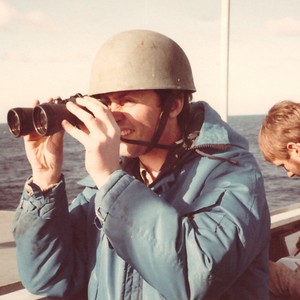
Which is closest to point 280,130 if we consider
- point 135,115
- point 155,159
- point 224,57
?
point 155,159

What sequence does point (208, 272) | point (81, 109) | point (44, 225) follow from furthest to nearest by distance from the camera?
point (44, 225), point (81, 109), point (208, 272)

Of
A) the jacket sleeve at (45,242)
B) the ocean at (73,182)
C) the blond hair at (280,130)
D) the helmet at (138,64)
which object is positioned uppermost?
the helmet at (138,64)

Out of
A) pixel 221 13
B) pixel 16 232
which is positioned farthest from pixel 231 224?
pixel 221 13

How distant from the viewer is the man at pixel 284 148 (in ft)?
10.2

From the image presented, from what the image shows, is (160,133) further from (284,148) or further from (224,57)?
(224,57)

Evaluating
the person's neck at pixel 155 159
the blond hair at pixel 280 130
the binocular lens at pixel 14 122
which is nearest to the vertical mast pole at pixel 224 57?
the blond hair at pixel 280 130

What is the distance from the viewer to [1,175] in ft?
224

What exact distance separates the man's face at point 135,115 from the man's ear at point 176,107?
0.08 meters

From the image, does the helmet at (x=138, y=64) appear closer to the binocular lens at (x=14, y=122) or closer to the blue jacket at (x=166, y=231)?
the blue jacket at (x=166, y=231)

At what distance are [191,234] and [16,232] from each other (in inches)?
35.4

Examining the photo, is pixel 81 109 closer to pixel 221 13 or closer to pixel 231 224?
pixel 231 224

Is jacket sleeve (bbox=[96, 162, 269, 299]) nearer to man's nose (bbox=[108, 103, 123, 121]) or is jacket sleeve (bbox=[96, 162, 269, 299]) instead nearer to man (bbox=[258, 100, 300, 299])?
man's nose (bbox=[108, 103, 123, 121])

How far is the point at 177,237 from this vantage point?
1.72 metres

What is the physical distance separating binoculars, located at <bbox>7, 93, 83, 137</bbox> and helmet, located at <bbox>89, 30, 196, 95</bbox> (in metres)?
0.24
